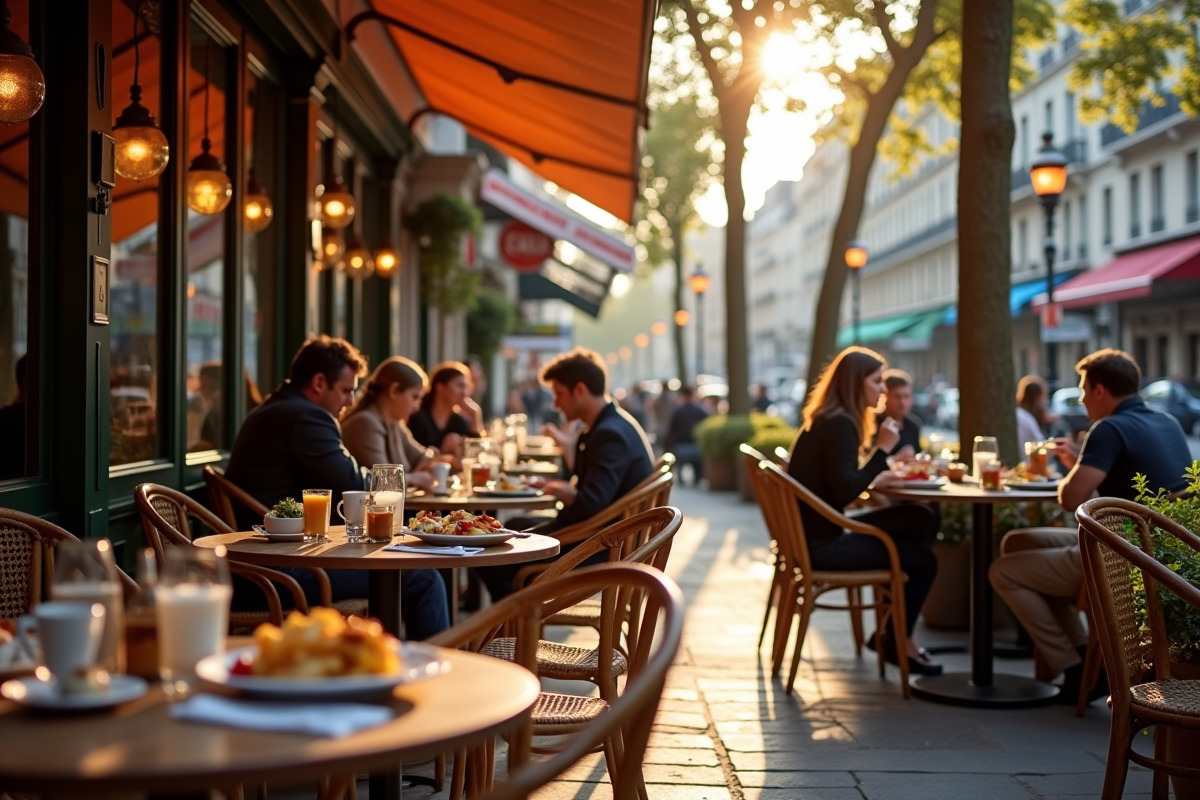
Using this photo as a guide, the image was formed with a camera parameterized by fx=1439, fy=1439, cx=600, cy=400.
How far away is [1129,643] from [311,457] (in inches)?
122

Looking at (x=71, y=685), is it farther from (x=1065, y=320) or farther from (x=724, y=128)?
(x=1065, y=320)

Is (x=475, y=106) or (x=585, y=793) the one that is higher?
(x=475, y=106)

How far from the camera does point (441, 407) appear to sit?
994 centimetres

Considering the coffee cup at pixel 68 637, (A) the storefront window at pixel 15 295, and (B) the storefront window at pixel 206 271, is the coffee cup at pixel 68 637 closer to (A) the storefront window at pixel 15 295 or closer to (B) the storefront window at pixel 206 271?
(A) the storefront window at pixel 15 295

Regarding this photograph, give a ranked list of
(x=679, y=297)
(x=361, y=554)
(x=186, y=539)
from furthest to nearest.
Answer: (x=679, y=297) < (x=186, y=539) < (x=361, y=554)

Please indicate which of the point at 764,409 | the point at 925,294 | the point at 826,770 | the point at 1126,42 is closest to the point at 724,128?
the point at 1126,42

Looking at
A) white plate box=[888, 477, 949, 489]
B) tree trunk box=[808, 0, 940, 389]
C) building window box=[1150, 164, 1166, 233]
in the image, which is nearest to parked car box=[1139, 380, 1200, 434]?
building window box=[1150, 164, 1166, 233]

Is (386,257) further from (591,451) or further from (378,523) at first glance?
(378,523)

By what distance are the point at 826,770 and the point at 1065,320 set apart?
1321 inches

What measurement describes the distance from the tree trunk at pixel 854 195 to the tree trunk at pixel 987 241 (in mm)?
6381

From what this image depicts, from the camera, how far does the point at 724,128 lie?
17.7m

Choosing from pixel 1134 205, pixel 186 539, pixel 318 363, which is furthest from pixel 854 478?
pixel 1134 205

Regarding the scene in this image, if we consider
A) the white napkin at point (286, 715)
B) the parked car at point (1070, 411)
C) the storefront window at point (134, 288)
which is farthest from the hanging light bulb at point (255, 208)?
the parked car at point (1070, 411)

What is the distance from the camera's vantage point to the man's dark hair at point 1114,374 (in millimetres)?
6375
